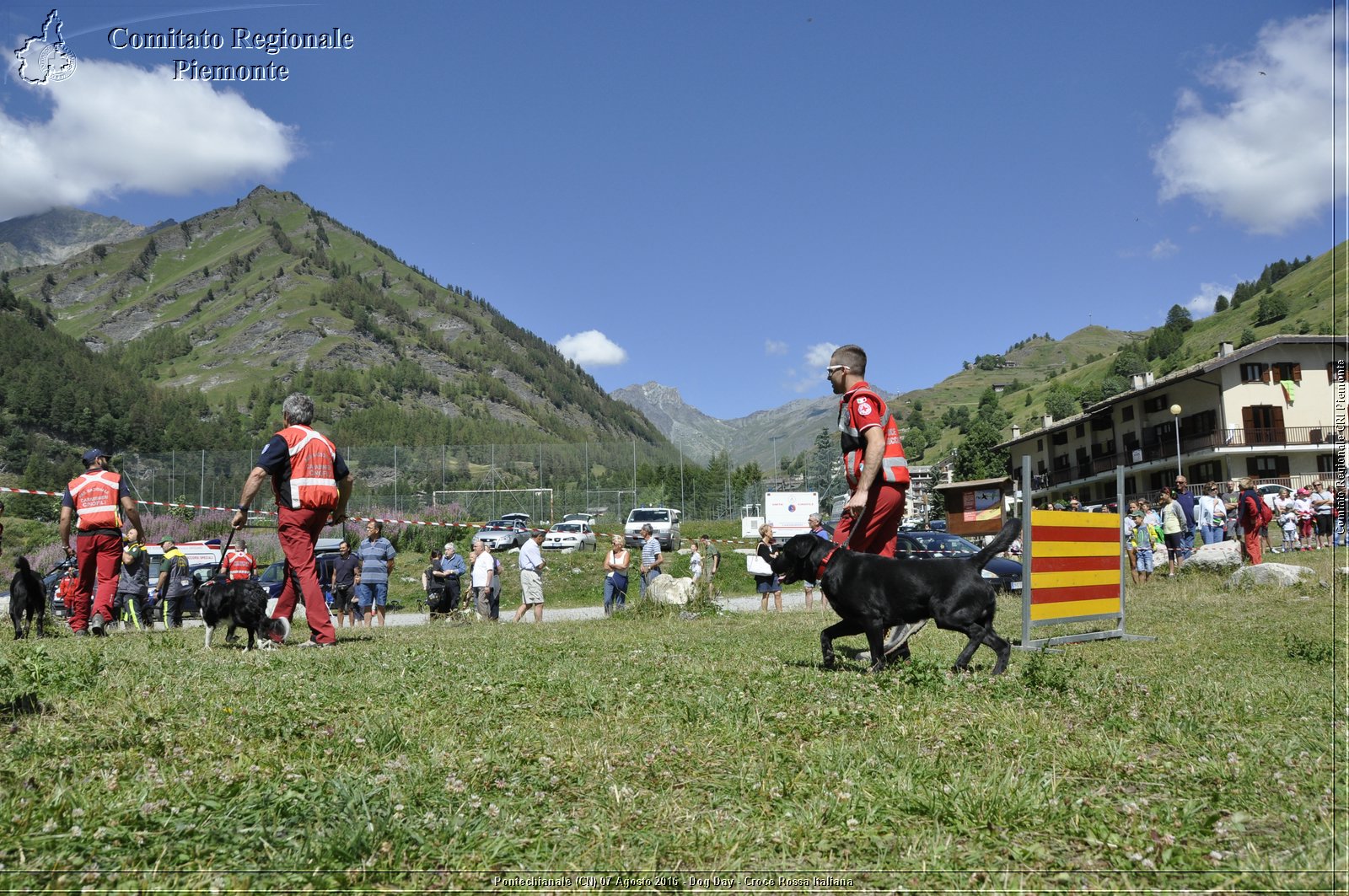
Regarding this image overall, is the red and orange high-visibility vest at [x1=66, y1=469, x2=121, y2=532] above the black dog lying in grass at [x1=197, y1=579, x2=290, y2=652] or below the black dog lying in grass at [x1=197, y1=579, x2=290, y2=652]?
above

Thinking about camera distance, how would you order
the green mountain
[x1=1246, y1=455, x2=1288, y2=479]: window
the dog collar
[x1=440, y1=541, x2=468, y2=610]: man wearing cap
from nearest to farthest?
1. the dog collar
2. [x1=440, y1=541, x2=468, y2=610]: man wearing cap
3. [x1=1246, y1=455, x2=1288, y2=479]: window
4. the green mountain

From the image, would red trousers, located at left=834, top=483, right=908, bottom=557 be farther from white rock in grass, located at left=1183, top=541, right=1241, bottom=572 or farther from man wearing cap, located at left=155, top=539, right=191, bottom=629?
man wearing cap, located at left=155, top=539, right=191, bottom=629

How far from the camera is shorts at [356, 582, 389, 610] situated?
16.6m

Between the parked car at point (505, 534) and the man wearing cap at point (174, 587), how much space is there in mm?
19495

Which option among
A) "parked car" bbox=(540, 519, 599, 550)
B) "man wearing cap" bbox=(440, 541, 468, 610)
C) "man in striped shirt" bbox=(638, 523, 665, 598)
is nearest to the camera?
"man wearing cap" bbox=(440, 541, 468, 610)

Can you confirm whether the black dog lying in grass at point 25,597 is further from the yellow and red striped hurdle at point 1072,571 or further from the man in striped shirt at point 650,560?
the man in striped shirt at point 650,560

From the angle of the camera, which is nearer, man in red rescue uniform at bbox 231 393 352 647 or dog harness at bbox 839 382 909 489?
dog harness at bbox 839 382 909 489

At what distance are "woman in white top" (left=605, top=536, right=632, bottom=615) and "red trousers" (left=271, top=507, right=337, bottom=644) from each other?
9745 millimetres

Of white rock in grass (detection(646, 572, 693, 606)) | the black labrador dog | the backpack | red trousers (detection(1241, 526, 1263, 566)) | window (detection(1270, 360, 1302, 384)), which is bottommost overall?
white rock in grass (detection(646, 572, 693, 606))

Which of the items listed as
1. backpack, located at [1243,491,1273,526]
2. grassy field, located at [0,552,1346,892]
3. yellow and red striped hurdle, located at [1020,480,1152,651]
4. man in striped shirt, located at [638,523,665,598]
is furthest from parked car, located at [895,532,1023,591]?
grassy field, located at [0,552,1346,892]

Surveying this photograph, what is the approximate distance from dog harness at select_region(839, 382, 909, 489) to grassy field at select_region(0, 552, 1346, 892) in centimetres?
158

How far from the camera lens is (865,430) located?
240 inches

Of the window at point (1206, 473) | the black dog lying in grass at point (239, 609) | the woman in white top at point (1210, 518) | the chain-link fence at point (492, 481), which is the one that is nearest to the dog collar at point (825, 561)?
the black dog lying in grass at point (239, 609)

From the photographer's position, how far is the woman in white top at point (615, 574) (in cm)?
1752
